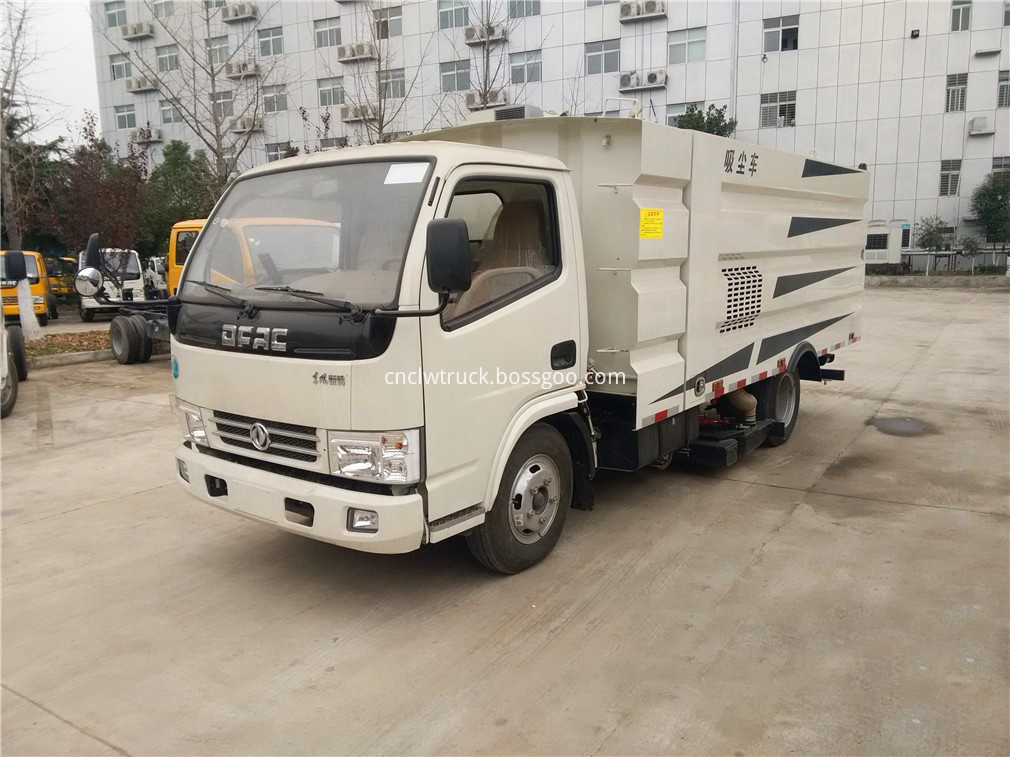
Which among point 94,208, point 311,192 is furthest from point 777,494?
point 94,208

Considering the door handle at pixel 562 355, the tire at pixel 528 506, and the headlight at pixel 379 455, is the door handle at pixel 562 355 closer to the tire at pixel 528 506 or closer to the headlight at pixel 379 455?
the tire at pixel 528 506

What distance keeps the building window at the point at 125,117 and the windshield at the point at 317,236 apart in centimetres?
4550

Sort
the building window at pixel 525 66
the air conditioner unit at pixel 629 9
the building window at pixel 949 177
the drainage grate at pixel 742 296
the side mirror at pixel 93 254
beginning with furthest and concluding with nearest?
the building window at pixel 525 66
the air conditioner unit at pixel 629 9
the building window at pixel 949 177
the drainage grate at pixel 742 296
the side mirror at pixel 93 254

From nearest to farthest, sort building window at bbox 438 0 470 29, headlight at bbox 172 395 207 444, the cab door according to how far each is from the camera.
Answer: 1. the cab door
2. headlight at bbox 172 395 207 444
3. building window at bbox 438 0 470 29

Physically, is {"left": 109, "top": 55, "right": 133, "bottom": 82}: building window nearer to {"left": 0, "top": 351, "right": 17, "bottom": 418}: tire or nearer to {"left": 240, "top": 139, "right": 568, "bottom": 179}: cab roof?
{"left": 0, "top": 351, "right": 17, "bottom": 418}: tire

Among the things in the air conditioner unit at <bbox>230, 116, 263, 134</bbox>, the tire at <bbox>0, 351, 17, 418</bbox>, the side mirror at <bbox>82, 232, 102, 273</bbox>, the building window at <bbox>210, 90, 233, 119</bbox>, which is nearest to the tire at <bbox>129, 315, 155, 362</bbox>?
the tire at <bbox>0, 351, 17, 418</bbox>

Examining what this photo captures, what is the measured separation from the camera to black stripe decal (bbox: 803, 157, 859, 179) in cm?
651

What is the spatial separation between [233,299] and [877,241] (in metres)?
30.2

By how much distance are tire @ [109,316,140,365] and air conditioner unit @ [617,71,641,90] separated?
81.9 ft

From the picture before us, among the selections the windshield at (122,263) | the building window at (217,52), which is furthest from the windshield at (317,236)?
the windshield at (122,263)

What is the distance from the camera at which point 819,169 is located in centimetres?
678

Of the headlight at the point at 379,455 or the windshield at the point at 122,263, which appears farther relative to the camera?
the windshield at the point at 122,263

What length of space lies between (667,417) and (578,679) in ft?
7.28

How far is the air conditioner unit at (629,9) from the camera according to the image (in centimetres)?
3097
